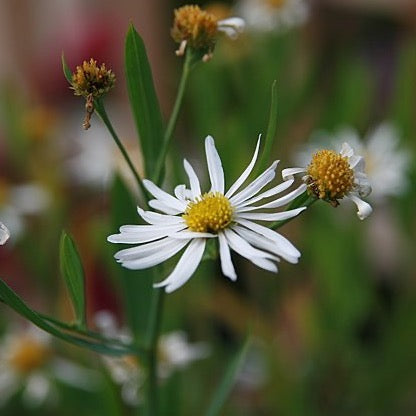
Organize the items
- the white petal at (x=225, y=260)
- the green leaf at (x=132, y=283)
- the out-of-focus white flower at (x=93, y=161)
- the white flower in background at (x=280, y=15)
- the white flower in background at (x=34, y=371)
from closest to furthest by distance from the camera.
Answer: the white petal at (x=225, y=260), the green leaf at (x=132, y=283), the white flower in background at (x=34, y=371), the white flower in background at (x=280, y=15), the out-of-focus white flower at (x=93, y=161)

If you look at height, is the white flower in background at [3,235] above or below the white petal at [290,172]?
below

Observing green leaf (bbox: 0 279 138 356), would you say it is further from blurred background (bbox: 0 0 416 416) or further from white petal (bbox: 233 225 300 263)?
blurred background (bbox: 0 0 416 416)

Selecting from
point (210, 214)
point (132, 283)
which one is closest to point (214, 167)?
point (210, 214)

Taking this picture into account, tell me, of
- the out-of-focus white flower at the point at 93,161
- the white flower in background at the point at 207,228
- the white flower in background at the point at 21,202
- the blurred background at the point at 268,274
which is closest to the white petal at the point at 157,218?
the white flower in background at the point at 207,228

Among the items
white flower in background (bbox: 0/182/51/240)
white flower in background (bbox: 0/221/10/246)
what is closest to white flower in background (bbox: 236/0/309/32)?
white flower in background (bbox: 0/182/51/240)

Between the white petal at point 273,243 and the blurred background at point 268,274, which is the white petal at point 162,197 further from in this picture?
the blurred background at point 268,274

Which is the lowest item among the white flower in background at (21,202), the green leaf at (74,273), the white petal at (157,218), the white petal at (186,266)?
the white flower in background at (21,202)

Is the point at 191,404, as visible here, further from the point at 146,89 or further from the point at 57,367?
the point at 146,89
